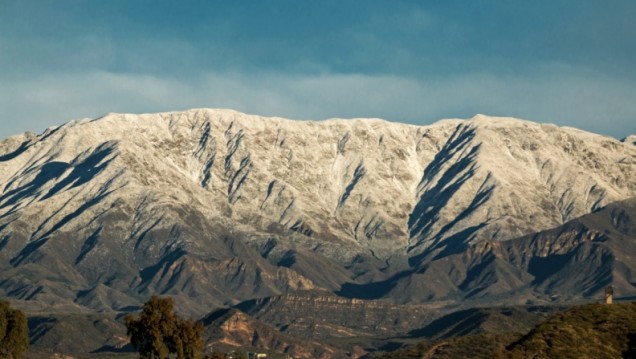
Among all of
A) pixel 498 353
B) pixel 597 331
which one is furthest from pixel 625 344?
pixel 498 353

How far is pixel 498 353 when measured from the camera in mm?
188125

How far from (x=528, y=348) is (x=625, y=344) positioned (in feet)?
41.9

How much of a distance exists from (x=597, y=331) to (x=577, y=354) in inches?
346

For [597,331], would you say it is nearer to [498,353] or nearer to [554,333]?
[554,333]

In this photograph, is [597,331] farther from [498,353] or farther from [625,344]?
[498,353]

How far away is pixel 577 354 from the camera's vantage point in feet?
630

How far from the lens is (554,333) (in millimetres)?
198375

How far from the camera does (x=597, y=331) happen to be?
199625 mm

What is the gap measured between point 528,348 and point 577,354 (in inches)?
283

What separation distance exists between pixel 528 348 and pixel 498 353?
965cm

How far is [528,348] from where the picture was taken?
19638 cm
